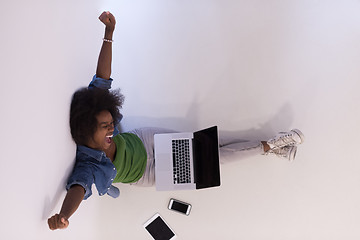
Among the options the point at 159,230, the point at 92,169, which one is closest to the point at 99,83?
the point at 92,169

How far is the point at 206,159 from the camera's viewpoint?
1927mm

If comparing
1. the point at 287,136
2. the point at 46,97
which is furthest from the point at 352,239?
the point at 46,97

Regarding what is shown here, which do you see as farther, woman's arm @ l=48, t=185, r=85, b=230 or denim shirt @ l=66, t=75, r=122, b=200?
denim shirt @ l=66, t=75, r=122, b=200

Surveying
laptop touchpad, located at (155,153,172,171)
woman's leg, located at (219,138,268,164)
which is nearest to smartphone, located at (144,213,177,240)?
laptop touchpad, located at (155,153,172,171)

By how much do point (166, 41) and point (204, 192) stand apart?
1.03m

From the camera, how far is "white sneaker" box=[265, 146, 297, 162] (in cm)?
212

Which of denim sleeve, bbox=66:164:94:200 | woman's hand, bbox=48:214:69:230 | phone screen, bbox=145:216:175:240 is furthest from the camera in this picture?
phone screen, bbox=145:216:175:240

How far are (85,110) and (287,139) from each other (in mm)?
1239

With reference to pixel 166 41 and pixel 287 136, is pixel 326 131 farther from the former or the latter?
pixel 166 41

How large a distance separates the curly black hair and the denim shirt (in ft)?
0.21

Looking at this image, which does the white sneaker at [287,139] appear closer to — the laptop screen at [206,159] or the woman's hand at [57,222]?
the laptop screen at [206,159]

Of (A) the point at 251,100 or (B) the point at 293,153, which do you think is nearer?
(B) the point at 293,153

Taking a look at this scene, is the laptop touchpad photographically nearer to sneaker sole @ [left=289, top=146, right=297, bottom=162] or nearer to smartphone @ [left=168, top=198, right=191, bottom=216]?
smartphone @ [left=168, top=198, right=191, bottom=216]

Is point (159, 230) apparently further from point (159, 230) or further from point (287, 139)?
point (287, 139)
